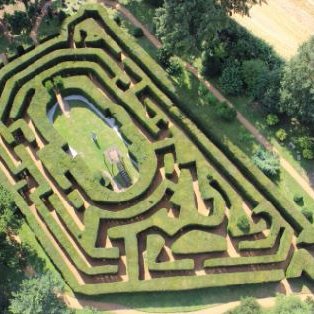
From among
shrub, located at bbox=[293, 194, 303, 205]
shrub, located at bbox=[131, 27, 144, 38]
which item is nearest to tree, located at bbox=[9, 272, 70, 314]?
shrub, located at bbox=[293, 194, 303, 205]

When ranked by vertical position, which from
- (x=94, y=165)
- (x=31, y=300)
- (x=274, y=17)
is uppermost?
(x=274, y=17)

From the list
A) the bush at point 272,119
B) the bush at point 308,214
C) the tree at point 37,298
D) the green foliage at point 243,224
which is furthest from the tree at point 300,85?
the tree at point 37,298

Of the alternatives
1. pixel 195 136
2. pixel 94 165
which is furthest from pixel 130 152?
pixel 195 136

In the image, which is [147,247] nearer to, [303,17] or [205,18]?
[205,18]

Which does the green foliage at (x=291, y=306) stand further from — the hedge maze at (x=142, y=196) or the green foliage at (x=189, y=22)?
the green foliage at (x=189, y=22)

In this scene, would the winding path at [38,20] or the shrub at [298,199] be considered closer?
the shrub at [298,199]

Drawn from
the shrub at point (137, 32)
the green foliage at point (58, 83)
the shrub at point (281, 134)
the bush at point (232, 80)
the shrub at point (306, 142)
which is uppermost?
the shrub at point (137, 32)

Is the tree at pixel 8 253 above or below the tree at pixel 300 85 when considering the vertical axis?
below

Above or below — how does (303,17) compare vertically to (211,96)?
above
